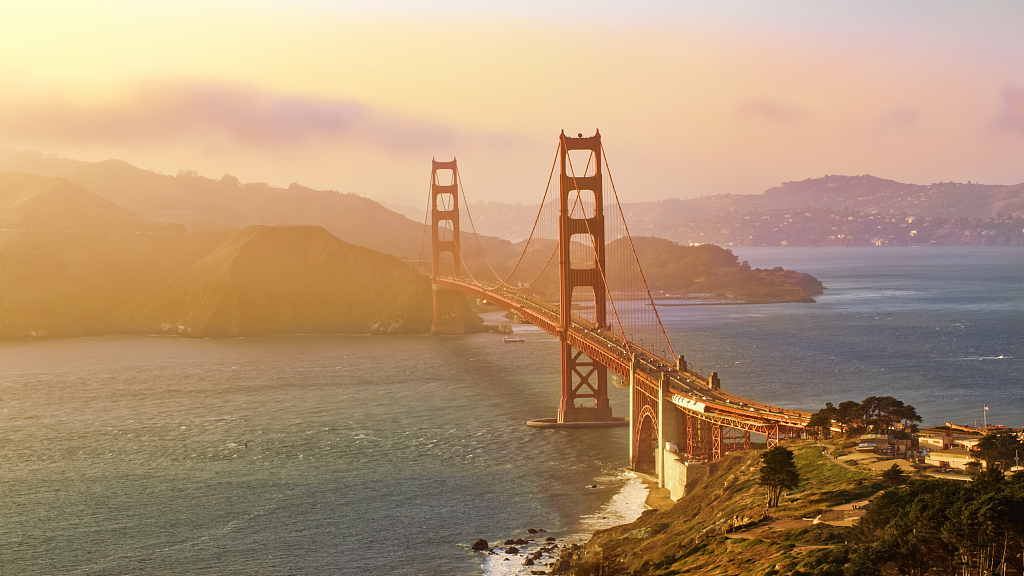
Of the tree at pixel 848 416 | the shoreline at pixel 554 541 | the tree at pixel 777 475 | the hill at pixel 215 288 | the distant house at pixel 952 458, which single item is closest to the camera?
the tree at pixel 777 475

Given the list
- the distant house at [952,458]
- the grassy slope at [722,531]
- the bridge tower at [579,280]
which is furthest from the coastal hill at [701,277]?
the distant house at [952,458]

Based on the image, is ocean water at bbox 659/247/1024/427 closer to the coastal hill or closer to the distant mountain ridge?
the coastal hill

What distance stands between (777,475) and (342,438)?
28.4m

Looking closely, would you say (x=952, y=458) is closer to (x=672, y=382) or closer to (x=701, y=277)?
(x=672, y=382)

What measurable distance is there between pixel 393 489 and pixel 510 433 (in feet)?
35.6

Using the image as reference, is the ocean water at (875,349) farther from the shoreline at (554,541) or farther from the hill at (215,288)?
the hill at (215,288)

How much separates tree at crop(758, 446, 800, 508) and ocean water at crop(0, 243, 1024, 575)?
8262 millimetres

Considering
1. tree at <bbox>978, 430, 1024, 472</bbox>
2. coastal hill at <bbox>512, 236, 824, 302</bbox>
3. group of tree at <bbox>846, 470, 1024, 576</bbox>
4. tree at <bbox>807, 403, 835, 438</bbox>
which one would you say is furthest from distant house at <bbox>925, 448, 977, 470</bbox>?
coastal hill at <bbox>512, 236, 824, 302</bbox>

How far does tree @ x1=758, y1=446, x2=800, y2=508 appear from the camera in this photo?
25.5 meters

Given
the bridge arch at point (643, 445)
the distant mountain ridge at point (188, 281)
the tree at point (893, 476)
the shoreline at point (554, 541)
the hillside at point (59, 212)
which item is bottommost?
the shoreline at point (554, 541)

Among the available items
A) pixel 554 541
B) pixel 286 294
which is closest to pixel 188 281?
pixel 286 294

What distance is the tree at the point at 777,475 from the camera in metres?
25.5

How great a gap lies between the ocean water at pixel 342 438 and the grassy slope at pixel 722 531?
3029 millimetres

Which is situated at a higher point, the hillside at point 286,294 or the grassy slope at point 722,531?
the hillside at point 286,294
